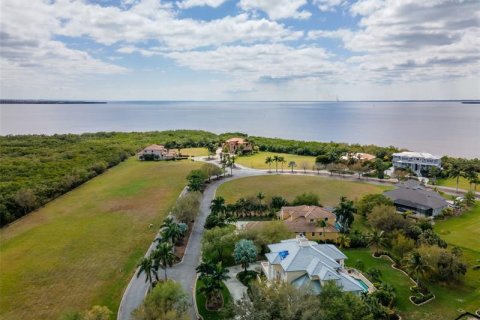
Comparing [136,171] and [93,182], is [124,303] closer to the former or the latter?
[93,182]

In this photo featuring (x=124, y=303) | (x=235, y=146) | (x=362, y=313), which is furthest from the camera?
(x=235, y=146)

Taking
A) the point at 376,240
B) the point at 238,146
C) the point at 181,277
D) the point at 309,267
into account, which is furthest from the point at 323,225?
the point at 238,146

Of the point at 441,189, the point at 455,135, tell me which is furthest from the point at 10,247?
the point at 455,135

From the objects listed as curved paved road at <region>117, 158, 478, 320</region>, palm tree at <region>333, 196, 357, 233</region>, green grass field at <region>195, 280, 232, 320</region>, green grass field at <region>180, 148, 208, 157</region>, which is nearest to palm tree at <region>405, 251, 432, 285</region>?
palm tree at <region>333, 196, 357, 233</region>

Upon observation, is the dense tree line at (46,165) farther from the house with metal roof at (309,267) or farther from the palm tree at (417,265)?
the palm tree at (417,265)

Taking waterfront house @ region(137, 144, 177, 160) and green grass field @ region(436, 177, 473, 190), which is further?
waterfront house @ region(137, 144, 177, 160)

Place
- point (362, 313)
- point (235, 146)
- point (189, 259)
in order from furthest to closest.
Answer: point (235, 146) < point (189, 259) < point (362, 313)

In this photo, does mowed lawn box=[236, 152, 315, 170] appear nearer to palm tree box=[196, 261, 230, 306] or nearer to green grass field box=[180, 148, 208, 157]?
green grass field box=[180, 148, 208, 157]
